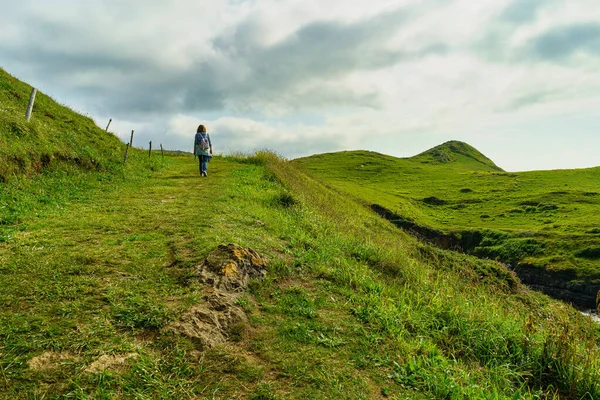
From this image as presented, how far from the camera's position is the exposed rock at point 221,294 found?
5359mm

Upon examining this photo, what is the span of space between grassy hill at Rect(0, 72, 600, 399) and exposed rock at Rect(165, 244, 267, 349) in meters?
0.04

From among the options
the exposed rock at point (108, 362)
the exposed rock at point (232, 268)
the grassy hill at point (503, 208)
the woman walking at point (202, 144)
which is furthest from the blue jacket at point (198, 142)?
the grassy hill at point (503, 208)

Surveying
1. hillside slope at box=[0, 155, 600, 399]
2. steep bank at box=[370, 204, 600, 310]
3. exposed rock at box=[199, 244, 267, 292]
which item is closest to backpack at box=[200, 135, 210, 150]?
hillside slope at box=[0, 155, 600, 399]

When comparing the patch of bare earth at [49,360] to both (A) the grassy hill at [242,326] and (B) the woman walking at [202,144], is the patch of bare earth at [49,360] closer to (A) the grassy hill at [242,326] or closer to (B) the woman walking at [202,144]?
(A) the grassy hill at [242,326]

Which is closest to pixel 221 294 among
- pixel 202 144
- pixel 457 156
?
pixel 202 144

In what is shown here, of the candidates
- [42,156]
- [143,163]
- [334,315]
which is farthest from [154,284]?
[143,163]

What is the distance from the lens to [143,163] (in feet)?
78.9

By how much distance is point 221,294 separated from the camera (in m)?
6.52

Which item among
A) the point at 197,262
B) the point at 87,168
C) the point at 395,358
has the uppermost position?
the point at 87,168

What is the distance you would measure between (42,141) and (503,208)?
2598 inches

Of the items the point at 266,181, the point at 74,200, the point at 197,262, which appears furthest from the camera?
the point at 266,181

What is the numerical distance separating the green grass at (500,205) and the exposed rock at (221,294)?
33.2 m

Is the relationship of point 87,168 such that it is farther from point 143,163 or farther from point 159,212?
point 159,212

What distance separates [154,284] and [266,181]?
49.4ft
